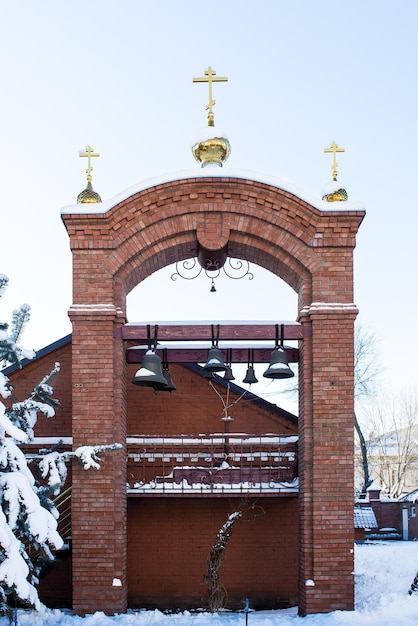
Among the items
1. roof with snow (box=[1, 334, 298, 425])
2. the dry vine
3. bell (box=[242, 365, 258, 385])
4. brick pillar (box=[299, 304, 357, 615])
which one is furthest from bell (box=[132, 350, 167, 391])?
roof with snow (box=[1, 334, 298, 425])

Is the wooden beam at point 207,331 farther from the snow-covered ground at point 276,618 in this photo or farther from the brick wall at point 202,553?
the snow-covered ground at point 276,618

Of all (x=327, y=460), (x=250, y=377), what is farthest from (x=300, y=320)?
(x=327, y=460)

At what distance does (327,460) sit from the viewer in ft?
35.5

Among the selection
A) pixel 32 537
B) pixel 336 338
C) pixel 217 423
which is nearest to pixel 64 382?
pixel 217 423

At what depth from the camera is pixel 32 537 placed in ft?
32.8

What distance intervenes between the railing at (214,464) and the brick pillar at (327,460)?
0.72 m

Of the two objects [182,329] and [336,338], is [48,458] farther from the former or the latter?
[336,338]

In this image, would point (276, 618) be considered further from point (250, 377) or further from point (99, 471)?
point (250, 377)

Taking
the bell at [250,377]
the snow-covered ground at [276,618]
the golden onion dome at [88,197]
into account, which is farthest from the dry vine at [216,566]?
the golden onion dome at [88,197]

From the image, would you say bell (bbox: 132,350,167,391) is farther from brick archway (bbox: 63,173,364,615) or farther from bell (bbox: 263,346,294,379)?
bell (bbox: 263,346,294,379)

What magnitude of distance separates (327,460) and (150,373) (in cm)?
256

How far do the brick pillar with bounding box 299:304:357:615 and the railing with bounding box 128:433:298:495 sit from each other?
0.72 meters

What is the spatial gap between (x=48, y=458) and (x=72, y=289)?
2.24 metres

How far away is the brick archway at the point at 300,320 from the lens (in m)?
10.6
